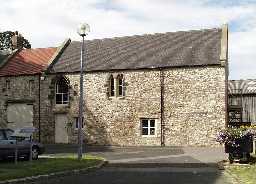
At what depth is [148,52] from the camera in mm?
38125

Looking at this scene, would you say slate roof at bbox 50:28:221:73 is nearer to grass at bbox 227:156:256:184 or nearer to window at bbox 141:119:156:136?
window at bbox 141:119:156:136

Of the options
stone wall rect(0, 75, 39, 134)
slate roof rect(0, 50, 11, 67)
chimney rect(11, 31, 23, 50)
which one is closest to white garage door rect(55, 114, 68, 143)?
stone wall rect(0, 75, 39, 134)

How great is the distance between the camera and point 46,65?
39312mm

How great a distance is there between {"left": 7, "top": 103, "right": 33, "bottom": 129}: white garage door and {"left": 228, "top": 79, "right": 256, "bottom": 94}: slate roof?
74.1 feet

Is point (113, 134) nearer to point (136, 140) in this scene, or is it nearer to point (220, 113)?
point (136, 140)

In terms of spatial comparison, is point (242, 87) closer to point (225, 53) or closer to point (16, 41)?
point (225, 53)

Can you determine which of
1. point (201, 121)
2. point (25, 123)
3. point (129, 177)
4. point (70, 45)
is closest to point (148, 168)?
point (129, 177)

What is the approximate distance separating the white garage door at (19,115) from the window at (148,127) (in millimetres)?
9863

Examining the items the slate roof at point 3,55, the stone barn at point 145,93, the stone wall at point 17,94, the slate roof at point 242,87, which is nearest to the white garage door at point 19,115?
the stone wall at point 17,94

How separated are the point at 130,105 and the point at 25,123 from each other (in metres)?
9.62

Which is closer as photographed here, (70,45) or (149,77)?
(149,77)

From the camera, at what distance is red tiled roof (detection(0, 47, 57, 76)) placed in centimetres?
4016

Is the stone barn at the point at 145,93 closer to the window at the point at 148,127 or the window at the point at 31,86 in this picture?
the window at the point at 148,127

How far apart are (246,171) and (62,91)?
23359 millimetres
